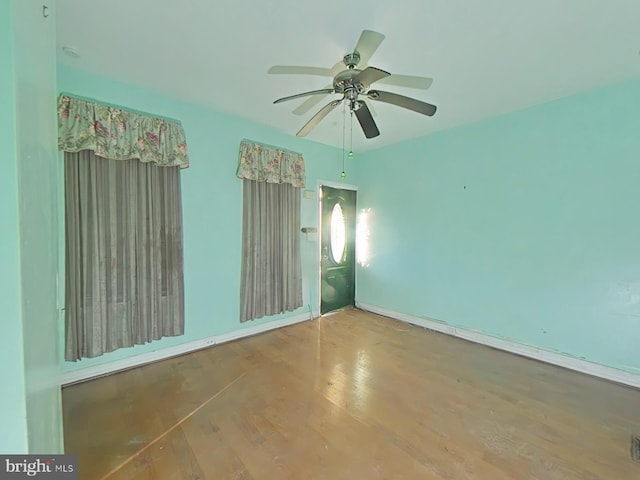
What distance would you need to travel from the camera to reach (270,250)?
3.46 metres

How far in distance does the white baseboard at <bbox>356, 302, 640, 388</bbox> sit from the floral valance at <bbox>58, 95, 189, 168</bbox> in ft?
11.6

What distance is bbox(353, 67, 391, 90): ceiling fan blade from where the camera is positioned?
5.21 feet

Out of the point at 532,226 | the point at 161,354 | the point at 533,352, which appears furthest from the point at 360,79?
the point at 533,352

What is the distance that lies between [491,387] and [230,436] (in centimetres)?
212

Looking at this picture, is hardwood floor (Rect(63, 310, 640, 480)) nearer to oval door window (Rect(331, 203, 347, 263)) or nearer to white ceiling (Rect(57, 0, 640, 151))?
oval door window (Rect(331, 203, 347, 263))

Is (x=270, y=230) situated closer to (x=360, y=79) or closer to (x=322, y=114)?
(x=322, y=114)

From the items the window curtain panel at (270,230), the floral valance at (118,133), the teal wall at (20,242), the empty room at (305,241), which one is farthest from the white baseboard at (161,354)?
the teal wall at (20,242)

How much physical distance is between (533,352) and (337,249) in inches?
107

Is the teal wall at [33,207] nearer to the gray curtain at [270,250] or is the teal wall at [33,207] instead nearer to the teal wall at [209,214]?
the teal wall at [209,214]

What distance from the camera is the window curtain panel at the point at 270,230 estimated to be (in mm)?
3258

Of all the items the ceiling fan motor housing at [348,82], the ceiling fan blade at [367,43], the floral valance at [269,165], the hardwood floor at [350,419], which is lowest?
the hardwood floor at [350,419]

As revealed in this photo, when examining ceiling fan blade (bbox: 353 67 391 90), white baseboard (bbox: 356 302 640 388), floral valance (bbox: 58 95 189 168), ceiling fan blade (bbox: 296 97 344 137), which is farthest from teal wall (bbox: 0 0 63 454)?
white baseboard (bbox: 356 302 640 388)

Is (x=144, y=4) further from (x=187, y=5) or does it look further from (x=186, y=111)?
(x=186, y=111)

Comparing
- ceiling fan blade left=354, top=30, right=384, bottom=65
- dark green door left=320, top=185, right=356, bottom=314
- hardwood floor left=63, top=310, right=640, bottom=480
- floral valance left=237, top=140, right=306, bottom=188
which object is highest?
ceiling fan blade left=354, top=30, right=384, bottom=65
